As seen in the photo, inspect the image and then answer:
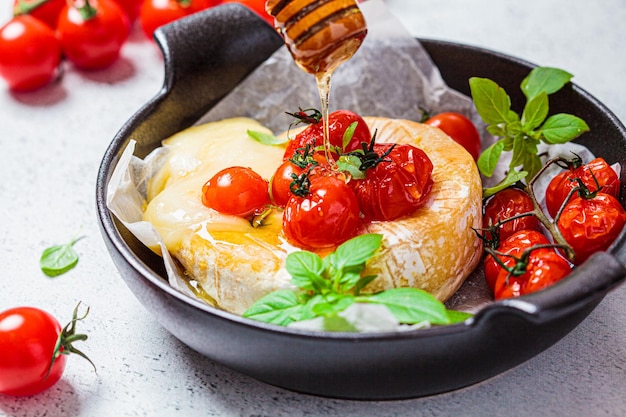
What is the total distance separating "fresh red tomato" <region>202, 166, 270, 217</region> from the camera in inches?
85.8

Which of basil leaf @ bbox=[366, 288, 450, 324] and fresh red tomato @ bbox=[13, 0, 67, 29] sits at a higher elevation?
basil leaf @ bbox=[366, 288, 450, 324]

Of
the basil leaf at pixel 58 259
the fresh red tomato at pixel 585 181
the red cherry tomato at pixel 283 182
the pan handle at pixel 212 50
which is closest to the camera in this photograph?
the red cherry tomato at pixel 283 182

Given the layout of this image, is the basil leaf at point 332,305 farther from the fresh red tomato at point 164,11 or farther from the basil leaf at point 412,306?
the fresh red tomato at point 164,11

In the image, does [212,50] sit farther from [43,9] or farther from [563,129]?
[43,9]

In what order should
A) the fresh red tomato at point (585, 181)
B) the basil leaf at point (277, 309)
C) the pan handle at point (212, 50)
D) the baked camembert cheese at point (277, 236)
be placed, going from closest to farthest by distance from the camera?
the basil leaf at point (277, 309), the baked camembert cheese at point (277, 236), the fresh red tomato at point (585, 181), the pan handle at point (212, 50)

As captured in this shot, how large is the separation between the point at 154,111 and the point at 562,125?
1.27 m

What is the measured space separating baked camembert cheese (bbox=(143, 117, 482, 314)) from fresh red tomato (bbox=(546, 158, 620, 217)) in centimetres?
25

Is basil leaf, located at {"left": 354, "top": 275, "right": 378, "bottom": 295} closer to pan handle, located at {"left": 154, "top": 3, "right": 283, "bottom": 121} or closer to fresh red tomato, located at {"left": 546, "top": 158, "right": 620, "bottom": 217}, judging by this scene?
fresh red tomato, located at {"left": 546, "top": 158, "right": 620, "bottom": 217}

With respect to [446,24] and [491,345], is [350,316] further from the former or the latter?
[446,24]

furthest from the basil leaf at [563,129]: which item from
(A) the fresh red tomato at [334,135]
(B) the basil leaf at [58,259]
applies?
(B) the basil leaf at [58,259]

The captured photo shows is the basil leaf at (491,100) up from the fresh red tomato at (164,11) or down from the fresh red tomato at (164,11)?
up

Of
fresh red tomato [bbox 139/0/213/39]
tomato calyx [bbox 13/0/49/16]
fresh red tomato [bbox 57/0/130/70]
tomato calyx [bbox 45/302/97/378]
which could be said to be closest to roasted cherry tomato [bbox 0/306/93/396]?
tomato calyx [bbox 45/302/97/378]

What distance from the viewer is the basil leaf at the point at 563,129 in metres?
2.38

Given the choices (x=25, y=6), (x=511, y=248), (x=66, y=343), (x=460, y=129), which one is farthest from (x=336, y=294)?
(x=25, y=6)
